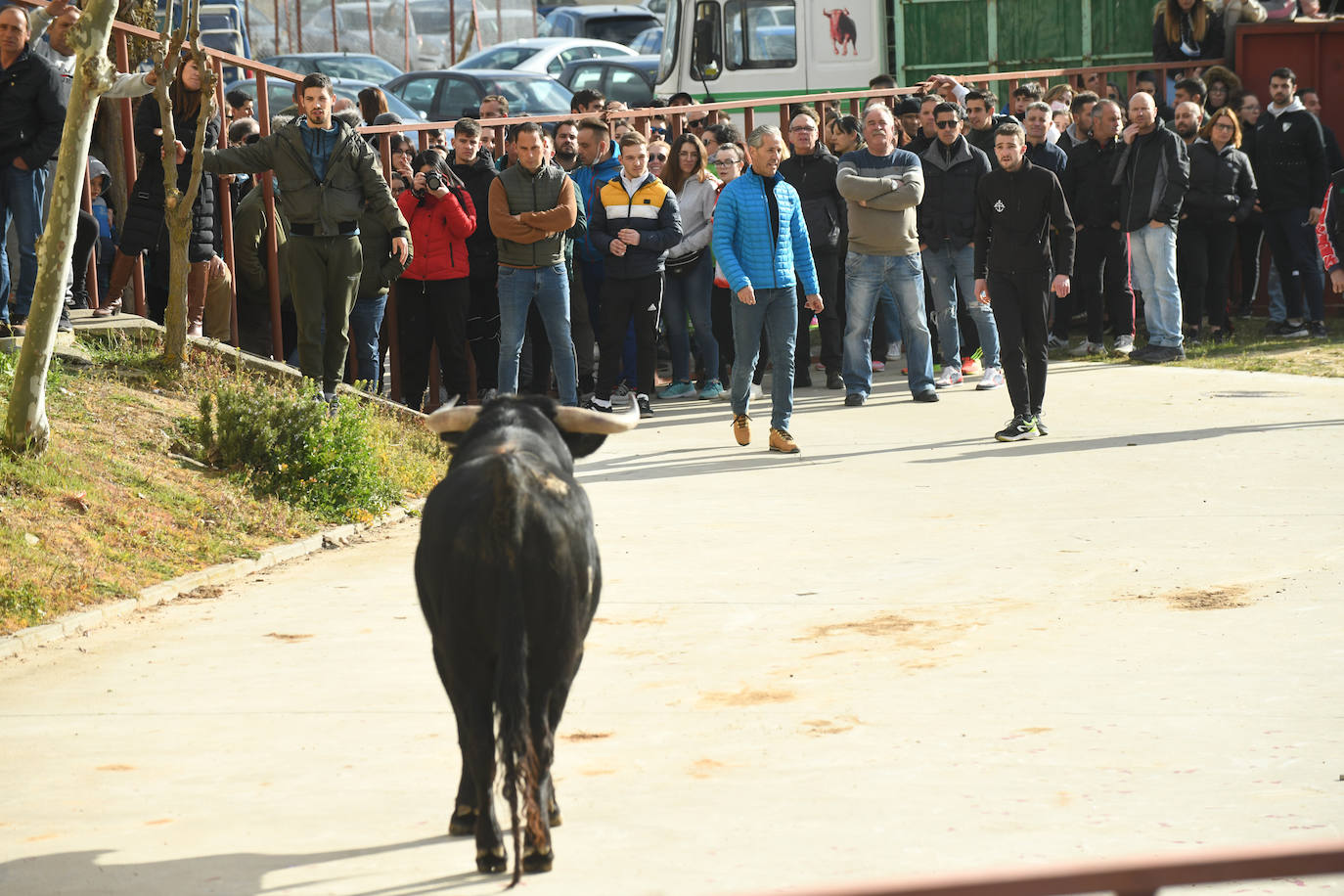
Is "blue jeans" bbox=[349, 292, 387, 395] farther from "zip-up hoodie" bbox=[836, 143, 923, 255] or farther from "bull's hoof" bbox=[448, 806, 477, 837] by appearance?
"bull's hoof" bbox=[448, 806, 477, 837]

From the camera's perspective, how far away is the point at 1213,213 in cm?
1581

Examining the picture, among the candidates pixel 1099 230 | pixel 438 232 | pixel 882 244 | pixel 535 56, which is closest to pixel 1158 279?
pixel 1099 230

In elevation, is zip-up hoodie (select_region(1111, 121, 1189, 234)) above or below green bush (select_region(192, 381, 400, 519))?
above

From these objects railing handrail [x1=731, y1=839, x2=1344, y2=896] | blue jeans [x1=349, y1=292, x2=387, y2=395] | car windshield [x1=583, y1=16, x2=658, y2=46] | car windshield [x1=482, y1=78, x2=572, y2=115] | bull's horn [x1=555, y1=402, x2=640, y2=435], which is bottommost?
blue jeans [x1=349, y1=292, x2=387, y2=395]

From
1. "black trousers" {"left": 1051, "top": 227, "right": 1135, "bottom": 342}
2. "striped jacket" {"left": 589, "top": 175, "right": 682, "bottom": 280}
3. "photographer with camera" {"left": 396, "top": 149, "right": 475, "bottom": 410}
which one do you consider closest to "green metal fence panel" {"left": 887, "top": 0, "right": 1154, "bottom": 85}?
"black trousers" {"left": 1051, "top": 227, "right": 1135, "bottom": 342}

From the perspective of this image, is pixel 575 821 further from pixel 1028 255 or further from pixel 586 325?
pixel 586 325

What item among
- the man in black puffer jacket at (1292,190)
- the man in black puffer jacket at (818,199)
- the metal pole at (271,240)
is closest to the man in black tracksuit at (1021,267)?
the man in black puffer jacket at (818,199)

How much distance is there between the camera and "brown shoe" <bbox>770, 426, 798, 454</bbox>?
39.1 ft

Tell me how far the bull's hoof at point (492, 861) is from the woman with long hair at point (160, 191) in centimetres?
765

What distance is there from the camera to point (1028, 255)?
1211cm

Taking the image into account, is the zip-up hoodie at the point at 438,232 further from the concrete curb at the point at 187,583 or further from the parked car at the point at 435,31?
the parked car at the point at 435,31

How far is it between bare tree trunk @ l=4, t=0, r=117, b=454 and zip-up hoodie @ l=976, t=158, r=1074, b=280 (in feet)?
20.7

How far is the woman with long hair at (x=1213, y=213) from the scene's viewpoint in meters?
15.8

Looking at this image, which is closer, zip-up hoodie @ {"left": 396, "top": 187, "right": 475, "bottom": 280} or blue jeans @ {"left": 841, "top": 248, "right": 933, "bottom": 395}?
zip-up hoodie @ {"left": 396, "top": 187, "right": 475, "bottom": 280}
